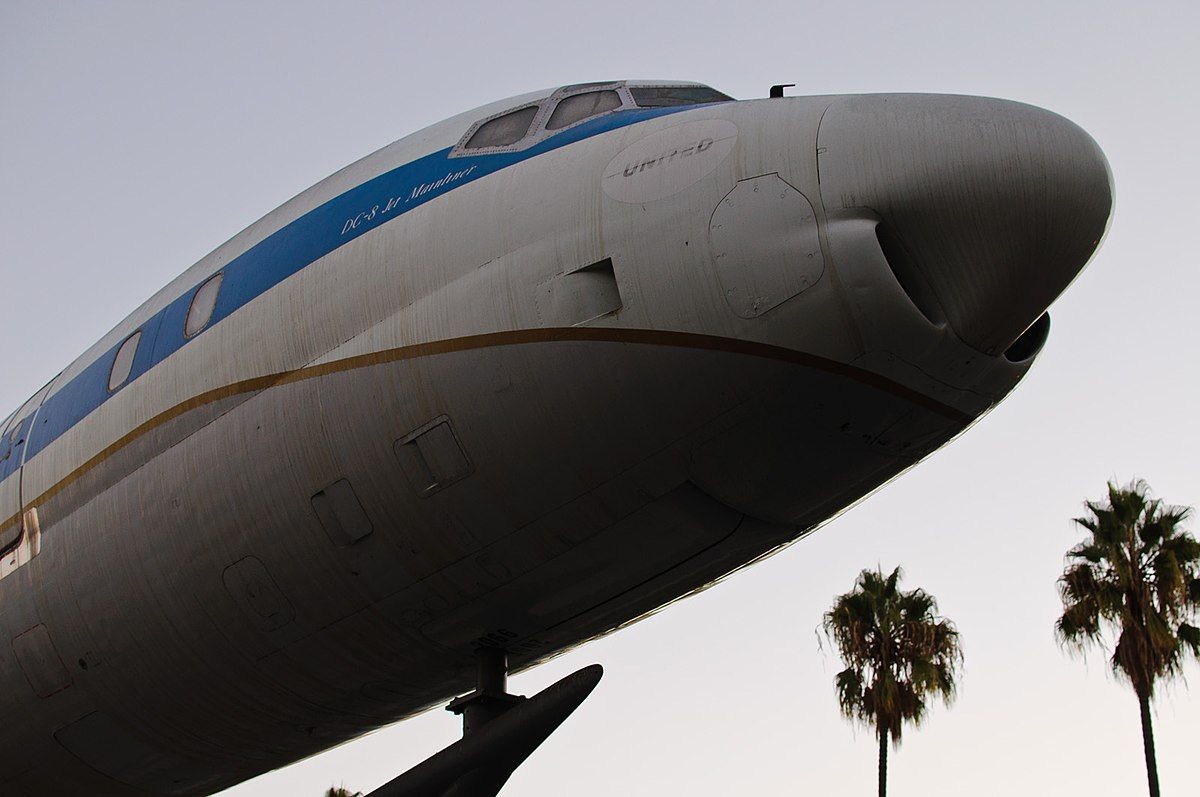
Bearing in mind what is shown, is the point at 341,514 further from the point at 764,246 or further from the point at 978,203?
the point at 978,203

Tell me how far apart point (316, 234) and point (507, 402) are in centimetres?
253

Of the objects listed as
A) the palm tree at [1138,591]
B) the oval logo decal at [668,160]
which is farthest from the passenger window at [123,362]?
the palm tree at [1138,591]

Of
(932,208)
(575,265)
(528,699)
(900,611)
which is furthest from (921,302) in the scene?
(900,611)

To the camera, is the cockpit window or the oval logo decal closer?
the oval logo decal

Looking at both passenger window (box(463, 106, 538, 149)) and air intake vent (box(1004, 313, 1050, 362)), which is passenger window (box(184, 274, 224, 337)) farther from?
air intake vent (box(1004, 313, 1050, 362))

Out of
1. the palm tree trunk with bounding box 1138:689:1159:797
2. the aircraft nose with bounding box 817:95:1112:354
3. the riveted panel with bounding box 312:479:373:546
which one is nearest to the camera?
the aircraft nose with bounding box 817:95:1112:354

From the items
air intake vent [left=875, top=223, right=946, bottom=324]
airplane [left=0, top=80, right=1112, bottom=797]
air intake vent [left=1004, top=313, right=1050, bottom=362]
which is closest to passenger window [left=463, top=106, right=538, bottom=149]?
airplane [left=0, top=80, right=1112, bottom=797]

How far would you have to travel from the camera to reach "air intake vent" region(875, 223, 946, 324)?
22.6 feet

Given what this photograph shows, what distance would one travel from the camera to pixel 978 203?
22.4ft

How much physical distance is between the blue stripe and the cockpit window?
0.87 feet

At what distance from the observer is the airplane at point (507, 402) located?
7000mm

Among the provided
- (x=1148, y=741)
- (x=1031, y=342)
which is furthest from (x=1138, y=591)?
(x=1031, y=342)

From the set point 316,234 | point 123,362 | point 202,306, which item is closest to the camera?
point 316,234

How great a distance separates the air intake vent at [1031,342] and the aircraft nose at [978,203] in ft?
1.73
